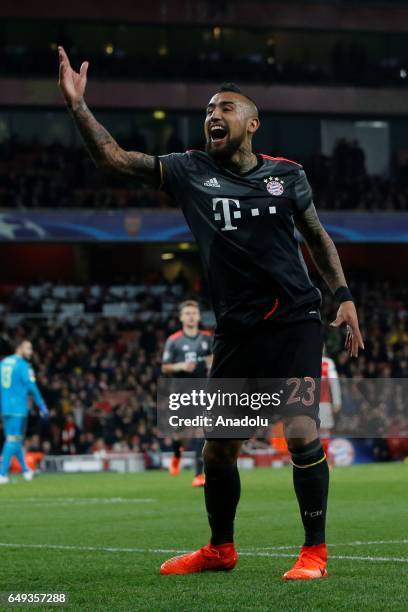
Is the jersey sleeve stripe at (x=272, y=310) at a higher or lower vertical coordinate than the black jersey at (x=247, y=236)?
lower

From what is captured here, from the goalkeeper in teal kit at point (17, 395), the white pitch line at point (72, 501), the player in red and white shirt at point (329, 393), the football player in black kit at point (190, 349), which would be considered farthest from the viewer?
the goalkeeper in teal kit at point (17, 395)

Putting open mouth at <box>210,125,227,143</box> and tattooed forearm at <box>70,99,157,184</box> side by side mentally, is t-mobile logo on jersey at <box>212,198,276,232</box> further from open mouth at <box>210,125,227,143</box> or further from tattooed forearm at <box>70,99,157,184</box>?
tattooed forearm at <box>70,99,157,184</box>

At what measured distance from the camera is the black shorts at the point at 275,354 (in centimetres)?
600

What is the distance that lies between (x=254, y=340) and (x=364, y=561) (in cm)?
142

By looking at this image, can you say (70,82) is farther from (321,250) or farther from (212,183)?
(321,250)

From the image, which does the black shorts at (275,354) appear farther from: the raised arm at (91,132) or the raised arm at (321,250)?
the raised arm at (91,132)

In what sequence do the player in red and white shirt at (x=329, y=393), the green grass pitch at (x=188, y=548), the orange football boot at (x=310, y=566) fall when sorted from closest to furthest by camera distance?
the green grass pitch at (x=188, y=548), the orange football boot at (x=310, y=566), the player in red and white shirt at (x=329, y=393)

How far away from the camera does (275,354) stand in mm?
6020

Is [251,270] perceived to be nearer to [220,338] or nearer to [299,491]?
[220,338]

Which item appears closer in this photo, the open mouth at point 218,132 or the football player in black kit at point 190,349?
the open mouth at point 218,132

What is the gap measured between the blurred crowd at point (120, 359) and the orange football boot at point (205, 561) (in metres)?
17.9

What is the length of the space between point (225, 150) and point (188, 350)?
10.3 metres

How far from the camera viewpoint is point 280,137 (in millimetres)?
38938

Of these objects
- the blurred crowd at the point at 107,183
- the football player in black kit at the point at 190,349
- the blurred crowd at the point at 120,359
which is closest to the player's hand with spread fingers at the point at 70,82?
the football player in black kit at the point at 190,349
